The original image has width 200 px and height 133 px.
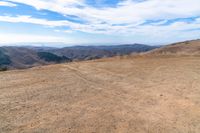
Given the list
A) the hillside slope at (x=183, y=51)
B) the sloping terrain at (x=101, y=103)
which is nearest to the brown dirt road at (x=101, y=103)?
the sloping terrain at (x=101, y=103)

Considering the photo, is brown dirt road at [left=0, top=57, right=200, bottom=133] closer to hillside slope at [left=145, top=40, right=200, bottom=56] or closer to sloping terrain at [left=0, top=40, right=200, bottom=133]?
sloping terrain at [left=0, top=40, right=200, bottom=133]

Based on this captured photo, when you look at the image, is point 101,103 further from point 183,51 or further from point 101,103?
point 183,51

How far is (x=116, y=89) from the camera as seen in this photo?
40.4ft

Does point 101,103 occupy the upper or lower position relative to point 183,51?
lower

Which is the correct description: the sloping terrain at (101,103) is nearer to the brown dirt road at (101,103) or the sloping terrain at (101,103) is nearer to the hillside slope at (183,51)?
the brown dirt road at (101,103)

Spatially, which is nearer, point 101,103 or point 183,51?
point 101,103

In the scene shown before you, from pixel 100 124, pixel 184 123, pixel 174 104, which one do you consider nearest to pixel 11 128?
pixel 100 124

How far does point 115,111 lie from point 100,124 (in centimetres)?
136

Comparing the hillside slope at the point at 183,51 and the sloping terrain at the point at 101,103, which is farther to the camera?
the hillside slope at the point at 183,51

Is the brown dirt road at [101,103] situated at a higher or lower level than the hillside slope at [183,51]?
lower

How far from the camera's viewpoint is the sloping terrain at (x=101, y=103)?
741 centimetres

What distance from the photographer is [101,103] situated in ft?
32.1

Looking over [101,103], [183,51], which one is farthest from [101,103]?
[183,51]

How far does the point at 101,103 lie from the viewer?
9773 mm
